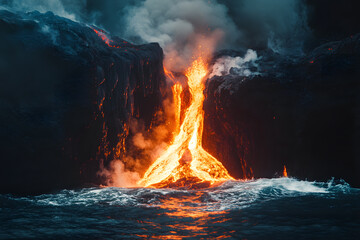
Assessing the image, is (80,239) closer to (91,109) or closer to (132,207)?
(132,207)

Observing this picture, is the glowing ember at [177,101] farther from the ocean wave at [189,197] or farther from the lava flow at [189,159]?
the ocean wave at [189,197]

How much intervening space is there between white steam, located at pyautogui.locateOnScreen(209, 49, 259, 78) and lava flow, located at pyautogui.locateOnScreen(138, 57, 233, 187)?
1.96 m

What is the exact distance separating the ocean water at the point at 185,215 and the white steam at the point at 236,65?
11861mm

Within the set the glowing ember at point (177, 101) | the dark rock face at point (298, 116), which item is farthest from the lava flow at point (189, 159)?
the dark rock face at point (298, 116)

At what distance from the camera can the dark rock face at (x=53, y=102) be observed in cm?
1410

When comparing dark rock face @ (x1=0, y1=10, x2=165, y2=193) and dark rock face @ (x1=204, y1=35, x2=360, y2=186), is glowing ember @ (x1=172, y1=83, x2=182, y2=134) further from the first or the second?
dark rock face @ (x1=0, y1=10, x2=165, y2=193)

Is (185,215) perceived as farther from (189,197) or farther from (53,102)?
(53,102)

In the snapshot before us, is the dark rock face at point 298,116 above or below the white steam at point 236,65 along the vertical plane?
below

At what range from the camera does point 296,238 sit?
21.8 feet

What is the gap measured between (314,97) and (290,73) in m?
2.63

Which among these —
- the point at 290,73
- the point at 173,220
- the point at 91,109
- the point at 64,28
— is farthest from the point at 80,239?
the point at 290,73

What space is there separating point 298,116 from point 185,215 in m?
12.4

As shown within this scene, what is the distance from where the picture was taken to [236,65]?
83.8 ft

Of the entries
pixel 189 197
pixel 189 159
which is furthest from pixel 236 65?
pixel 189 197
